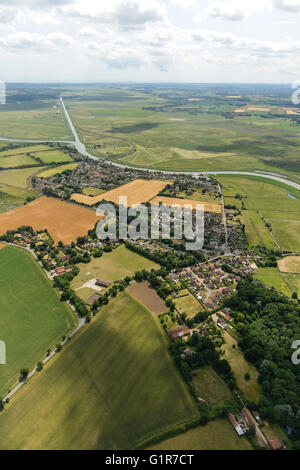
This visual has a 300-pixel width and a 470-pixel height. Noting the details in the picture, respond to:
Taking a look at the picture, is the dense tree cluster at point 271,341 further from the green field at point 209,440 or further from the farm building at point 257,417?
the green field at point 209,440

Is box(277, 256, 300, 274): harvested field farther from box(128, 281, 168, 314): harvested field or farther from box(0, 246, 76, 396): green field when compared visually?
box(0, 246, 76, 396): green field

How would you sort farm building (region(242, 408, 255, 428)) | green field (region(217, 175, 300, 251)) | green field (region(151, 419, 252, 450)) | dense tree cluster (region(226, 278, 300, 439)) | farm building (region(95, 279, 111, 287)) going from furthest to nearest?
green field (region(217, 175, 300, 251)) < farm building (region(95, 279, 111, 287)) < dense tree cluster (region(226, 278, 300, 439)) < farm building (region(242, 408, 255, 428)) < green field (region(151, 419, 252, 450))

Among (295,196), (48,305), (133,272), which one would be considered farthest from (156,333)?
(295,196)

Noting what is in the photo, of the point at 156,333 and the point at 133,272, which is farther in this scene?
the point at 133,272

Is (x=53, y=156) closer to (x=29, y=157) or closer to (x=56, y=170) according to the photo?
(x=29, y=157)

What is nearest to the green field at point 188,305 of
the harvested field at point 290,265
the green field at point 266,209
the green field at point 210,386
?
the green field at point 210,386

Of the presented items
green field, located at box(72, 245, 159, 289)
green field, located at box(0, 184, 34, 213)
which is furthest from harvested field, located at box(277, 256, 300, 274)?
green field, located at box(0, 184, 34, 213)
